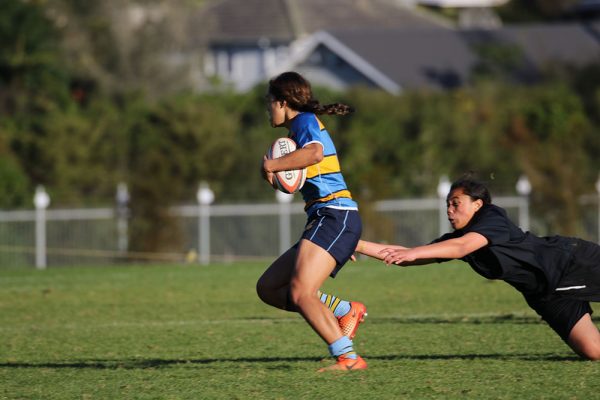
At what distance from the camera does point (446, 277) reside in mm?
17094

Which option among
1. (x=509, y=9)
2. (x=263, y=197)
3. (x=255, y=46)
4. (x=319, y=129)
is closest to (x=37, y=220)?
(x=263, y=197)

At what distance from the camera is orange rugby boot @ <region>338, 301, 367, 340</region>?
8.38m

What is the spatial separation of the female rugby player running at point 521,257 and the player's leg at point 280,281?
492mm

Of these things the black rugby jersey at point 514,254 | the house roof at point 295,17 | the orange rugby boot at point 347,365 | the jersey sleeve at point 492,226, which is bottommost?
the orange rugby boot at point 347,365

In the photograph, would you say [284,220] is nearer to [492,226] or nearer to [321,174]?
[321,174]

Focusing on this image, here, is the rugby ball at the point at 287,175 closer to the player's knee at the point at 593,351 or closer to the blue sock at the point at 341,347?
the blue sock at the point at 341,347

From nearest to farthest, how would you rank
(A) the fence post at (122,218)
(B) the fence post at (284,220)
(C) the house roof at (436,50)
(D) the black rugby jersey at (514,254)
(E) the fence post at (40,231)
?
(D) the black rugby jersey at (514,254) → (E) the fence post at (40,231) → (A) the fence post at (122,218) → (B) the fence post at (284,220) → (C) the house roof at (436,50)

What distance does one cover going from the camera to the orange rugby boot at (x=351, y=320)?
8383 mm

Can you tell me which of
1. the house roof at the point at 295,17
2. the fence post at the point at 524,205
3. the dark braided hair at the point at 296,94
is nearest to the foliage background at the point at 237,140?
the fence post at the point at 524,205

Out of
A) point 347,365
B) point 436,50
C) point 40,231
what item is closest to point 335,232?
point 347,365

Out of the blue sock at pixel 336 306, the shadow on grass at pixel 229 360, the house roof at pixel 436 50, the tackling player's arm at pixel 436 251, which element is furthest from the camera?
the house roof at pixel 436 50

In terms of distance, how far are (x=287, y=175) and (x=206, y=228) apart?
16.7 meters

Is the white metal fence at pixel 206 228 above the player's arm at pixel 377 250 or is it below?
below

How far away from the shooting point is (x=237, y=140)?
32719 millimetres
